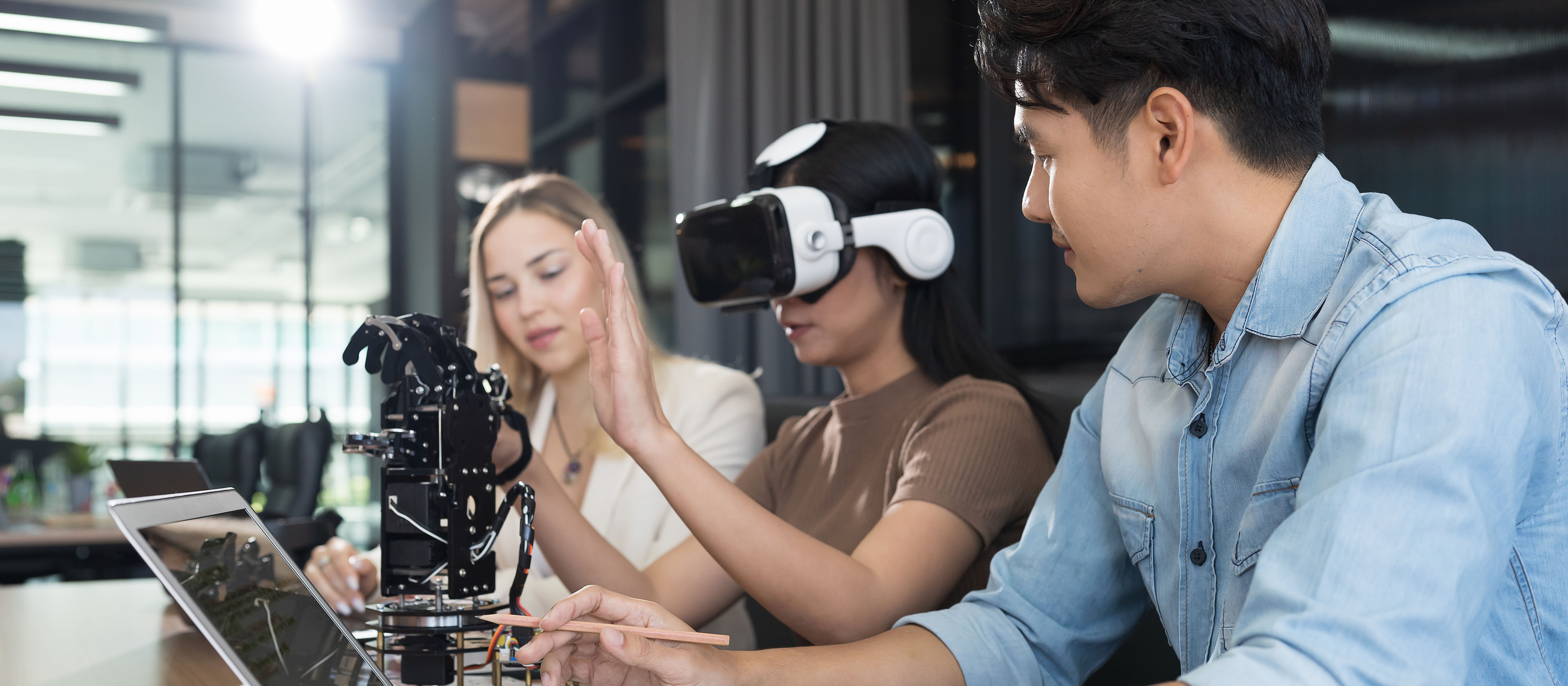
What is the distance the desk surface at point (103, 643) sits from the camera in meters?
1.17

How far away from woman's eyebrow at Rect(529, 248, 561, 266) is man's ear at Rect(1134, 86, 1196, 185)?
1.28m

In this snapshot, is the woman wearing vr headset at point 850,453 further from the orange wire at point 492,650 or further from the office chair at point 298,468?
the office chair at point 298,468

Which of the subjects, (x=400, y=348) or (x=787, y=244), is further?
(x=787, y=244)

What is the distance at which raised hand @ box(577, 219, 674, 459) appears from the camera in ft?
3.52

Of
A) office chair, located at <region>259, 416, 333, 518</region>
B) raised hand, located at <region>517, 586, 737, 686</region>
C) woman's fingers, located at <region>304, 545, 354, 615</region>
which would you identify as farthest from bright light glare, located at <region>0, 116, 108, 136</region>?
raised hand, located at <region>517, 586, 737, 686</region>

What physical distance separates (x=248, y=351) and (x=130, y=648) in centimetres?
545

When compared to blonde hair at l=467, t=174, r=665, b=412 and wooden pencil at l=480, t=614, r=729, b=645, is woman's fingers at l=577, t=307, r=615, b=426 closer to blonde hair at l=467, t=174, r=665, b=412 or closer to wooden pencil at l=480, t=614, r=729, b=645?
wooden pencil at l=480, t=614, r=729, b=645

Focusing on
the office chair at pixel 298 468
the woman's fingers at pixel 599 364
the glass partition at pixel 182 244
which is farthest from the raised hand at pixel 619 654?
the glass partition at pixel 182 244

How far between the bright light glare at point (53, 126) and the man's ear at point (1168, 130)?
6.59 m

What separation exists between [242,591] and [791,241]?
0.75m

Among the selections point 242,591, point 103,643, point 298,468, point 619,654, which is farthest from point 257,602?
point 298,468

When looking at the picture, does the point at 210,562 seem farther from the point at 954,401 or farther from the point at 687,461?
the point at 954,401

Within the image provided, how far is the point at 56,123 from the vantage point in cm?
593

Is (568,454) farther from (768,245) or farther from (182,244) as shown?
(182,244)
